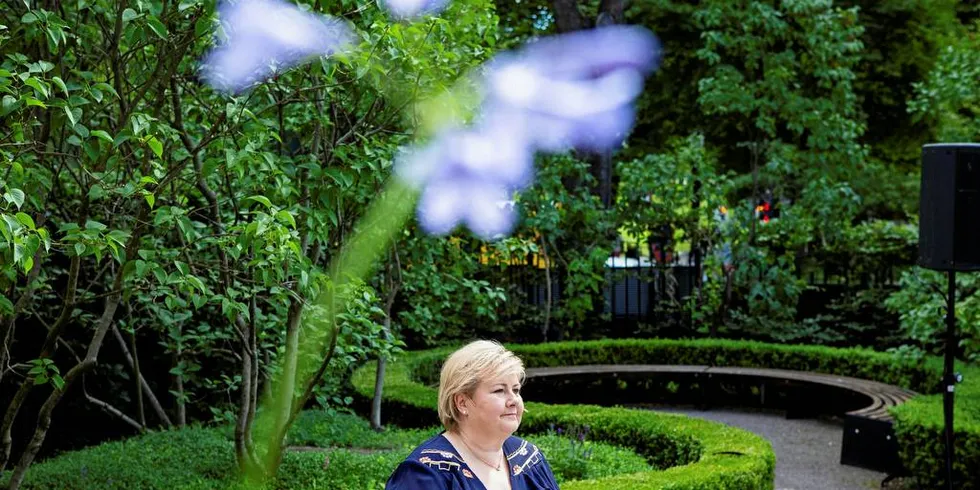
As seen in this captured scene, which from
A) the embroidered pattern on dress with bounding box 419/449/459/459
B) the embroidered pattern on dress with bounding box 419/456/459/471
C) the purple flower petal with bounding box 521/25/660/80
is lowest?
the embroidered pattern on dress with bounding box 419/456/459/471

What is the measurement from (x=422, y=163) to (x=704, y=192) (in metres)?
8.32

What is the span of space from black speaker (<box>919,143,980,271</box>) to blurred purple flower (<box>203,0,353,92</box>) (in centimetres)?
386

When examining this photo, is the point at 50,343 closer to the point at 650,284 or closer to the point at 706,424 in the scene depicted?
the point at 706,424

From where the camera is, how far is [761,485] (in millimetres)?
6656

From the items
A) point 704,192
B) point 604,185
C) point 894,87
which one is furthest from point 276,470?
point 894,87

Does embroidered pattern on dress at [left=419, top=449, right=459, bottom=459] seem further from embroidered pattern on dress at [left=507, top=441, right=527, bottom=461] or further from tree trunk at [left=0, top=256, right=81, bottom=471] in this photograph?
tree trunk at [left=0, top=256, right=81, bottom=471]

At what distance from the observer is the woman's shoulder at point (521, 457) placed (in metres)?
3.50

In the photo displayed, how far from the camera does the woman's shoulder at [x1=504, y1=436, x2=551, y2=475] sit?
11.5ft

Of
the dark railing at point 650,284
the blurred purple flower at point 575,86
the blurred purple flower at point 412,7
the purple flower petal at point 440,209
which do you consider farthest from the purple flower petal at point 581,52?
the blurred purple flower at point 412,7

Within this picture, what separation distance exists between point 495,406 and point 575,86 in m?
13.3

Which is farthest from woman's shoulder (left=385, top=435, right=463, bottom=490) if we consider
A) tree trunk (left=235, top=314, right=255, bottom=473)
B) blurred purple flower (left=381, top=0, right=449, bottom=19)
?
blurred purple flower (left=381, top=0, right=449, bottom=19)

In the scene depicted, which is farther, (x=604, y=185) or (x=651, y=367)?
(x=604, y=185)

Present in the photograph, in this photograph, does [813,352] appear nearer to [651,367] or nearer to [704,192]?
[651,367]

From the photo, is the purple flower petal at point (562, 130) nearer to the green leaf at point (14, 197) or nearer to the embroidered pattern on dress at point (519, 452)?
the green leaf at point (14, 197)
